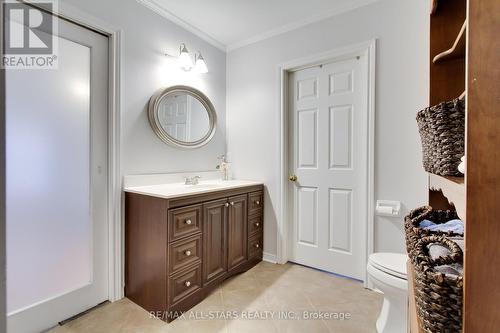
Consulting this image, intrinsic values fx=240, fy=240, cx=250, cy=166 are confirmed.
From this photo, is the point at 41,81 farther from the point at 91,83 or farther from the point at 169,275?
the point at 169,275

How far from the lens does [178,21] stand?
2.30 metres

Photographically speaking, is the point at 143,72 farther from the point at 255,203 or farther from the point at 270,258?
the point at 270,258

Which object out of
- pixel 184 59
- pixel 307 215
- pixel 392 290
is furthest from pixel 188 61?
pixel 392 290

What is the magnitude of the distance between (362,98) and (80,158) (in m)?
2.32

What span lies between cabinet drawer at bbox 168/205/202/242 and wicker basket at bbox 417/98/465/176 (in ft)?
4.88

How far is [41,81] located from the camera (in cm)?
152

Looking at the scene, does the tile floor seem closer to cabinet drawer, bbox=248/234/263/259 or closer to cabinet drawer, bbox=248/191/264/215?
cabinet drawer, bbox=248/234/263/259

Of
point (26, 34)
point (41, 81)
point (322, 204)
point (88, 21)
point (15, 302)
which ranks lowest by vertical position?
point (15, 302)

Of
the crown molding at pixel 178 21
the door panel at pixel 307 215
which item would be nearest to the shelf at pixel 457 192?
the door panel at pixel 307 215

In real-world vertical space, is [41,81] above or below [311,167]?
above

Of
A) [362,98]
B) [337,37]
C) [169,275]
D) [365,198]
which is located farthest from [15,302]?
[337,37]

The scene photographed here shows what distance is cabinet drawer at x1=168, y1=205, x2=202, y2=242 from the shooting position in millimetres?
1658

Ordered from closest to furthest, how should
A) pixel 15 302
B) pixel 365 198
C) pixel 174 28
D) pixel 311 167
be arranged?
pixel 15 302 < pixel 365 198 < pixel 174 28 < pixel 311 167

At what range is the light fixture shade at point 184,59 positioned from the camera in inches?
88.8
